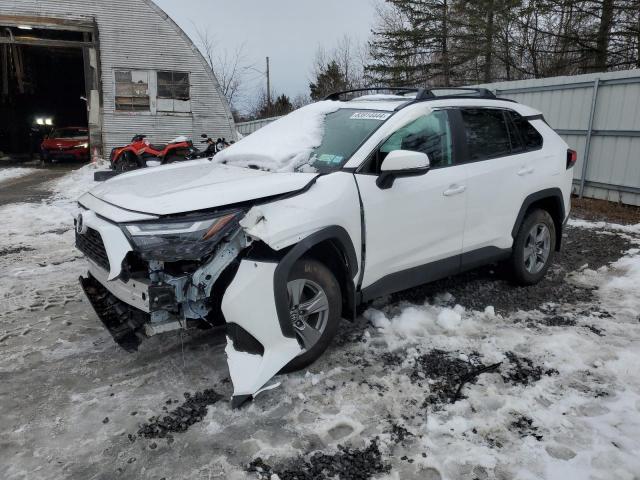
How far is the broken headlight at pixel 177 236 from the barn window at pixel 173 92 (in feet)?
58.3

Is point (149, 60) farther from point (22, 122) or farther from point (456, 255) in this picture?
point (456, 255)

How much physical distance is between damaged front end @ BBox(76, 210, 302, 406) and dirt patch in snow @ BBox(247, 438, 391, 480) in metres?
0.52

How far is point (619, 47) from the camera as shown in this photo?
51.5 feet

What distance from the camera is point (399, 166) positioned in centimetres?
338

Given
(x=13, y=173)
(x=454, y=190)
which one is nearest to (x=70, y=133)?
(x=13, y=173)

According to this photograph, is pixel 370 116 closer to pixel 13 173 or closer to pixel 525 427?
pixel 525 427

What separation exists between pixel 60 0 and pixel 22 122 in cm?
1387

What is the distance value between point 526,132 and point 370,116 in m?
1.83

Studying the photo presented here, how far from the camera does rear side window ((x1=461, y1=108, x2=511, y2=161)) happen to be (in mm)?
4266

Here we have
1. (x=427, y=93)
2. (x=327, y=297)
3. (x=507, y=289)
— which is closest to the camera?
(x=327, y=297)

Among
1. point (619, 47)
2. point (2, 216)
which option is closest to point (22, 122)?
point (2, 216)

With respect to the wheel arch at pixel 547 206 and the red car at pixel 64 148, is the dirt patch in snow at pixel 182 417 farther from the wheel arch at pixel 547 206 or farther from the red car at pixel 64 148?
the red car at pixel 64 148

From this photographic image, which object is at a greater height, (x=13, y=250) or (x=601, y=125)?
(x=601, y=125)

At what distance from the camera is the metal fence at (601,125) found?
832cm
